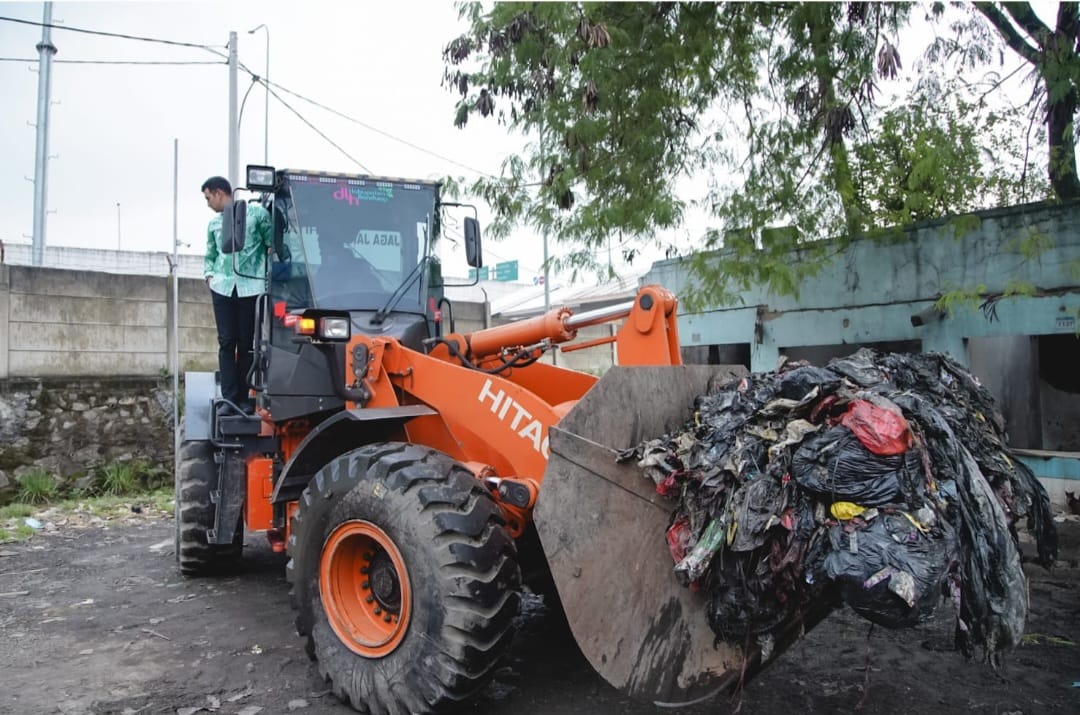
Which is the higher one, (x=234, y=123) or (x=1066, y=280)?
(x=234, y=123)

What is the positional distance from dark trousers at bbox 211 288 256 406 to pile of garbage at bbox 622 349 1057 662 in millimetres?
3883

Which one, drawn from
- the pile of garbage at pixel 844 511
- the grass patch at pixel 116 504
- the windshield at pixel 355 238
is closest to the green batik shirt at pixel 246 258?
the windshield at pixel 355 238

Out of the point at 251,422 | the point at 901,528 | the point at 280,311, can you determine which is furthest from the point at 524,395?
the point at 251,422

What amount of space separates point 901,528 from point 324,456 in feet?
10.6

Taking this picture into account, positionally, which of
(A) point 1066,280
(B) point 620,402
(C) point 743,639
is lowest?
(C) point 743,639

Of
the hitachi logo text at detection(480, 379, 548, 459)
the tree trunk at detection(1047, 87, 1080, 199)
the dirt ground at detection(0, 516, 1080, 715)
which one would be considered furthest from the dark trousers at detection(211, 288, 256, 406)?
the tree trunk at detection(1047, 87, 1080, 199)

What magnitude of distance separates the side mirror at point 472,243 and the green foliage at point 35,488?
7228mm

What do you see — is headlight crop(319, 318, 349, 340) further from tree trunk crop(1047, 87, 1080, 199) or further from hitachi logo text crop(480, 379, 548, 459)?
tree trunk crop(1047, 87, 1080, 199)

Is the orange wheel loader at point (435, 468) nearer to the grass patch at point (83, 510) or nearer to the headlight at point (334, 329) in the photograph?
the headlight at point (334, 329)

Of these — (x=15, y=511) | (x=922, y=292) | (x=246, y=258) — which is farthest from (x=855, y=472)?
(x=15, y=511)

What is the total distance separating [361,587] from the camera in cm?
418

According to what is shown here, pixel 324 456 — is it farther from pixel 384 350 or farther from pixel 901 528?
pixel 901 528

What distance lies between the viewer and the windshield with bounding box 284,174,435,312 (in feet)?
18.0

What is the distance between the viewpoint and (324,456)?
16.0 feet
